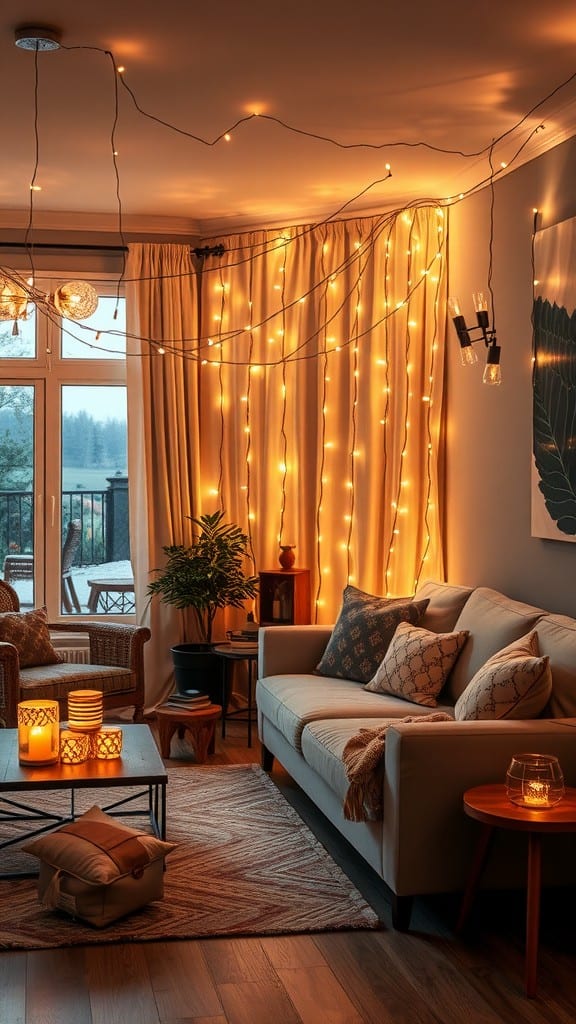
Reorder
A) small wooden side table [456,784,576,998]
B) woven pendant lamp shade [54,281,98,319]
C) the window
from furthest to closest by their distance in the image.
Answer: the window, woven pendant lamp shade [54,281,98,319], small wooden side table [456,784,576,998]

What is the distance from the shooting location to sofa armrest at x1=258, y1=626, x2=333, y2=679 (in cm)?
540

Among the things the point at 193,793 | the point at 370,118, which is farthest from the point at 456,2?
the point at 193,793

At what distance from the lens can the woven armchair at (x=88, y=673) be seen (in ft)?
17.2

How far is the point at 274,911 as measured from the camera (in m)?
3.57

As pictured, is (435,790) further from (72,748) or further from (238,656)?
(238,656)

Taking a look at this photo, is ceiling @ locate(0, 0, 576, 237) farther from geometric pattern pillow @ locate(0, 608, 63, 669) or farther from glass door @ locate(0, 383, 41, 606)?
geometric pattern pillow @ locate(0, 608, 63, 669)

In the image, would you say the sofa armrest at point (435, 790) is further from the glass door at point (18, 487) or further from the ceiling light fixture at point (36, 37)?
the glass door at point (18, 487)

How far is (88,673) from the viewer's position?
5605 mm

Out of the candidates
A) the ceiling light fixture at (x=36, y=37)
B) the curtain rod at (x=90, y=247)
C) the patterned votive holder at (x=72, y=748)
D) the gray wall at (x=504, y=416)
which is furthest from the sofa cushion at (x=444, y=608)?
the ceiling light fixture at (x=36, y=37)

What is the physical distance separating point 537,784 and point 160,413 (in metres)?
3.91

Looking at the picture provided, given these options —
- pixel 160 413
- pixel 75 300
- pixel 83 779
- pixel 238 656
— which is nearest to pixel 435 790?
pixel 83 779

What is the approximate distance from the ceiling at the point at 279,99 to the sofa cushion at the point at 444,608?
1889mm

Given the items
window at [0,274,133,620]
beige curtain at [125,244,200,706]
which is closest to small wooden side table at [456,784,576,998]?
beige curtain at [125,244,200,706]

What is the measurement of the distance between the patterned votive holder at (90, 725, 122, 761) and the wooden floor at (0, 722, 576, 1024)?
0.81 meters
